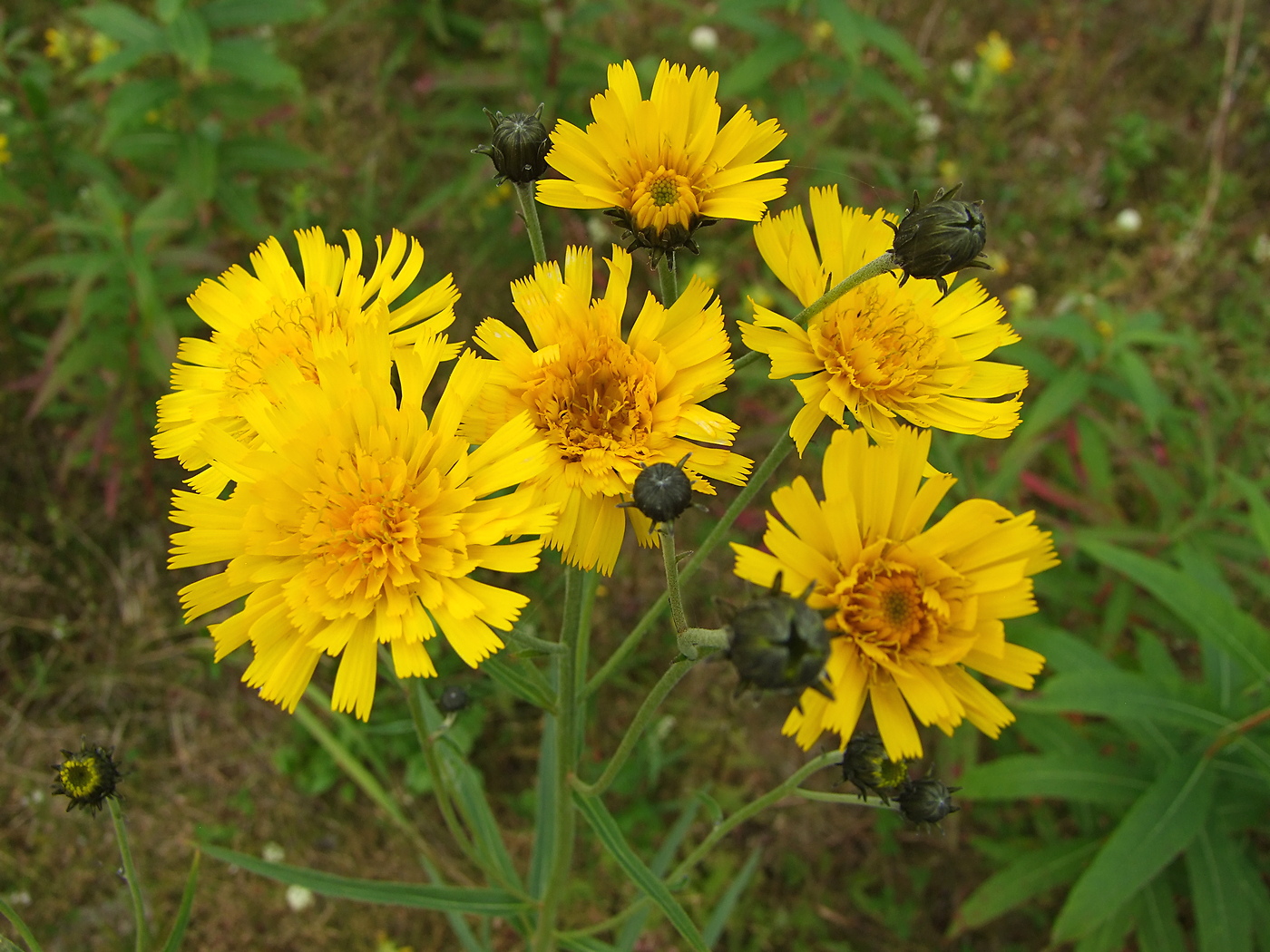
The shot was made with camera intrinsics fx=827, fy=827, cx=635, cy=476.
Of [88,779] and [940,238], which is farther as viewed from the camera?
[88,779]

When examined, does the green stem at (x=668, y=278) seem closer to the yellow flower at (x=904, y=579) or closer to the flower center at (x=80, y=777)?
the yellow flower at (x=904, y=579)

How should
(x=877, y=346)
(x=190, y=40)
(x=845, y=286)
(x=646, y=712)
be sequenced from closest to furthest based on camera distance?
(x=845, y=286)
(x=646, y=712)
(x=877, y=346)
(x=190, y=40)

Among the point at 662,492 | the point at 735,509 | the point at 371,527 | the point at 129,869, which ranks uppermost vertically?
the point at 735,509

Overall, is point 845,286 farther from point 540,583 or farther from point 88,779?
point 540,583

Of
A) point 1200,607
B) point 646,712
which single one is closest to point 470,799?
point 646,712

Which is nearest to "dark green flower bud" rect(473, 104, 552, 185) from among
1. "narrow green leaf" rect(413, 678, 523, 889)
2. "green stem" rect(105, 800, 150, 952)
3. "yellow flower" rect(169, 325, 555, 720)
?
"yellow flower" rect(169, 325, 555, 720)
